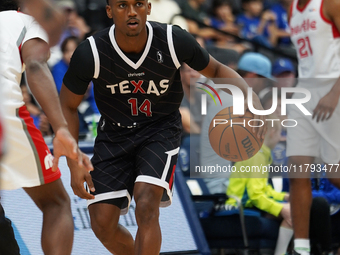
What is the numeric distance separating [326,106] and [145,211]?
2.01 meters

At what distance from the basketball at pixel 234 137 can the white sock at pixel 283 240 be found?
95cm

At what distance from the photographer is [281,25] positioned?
11125mm

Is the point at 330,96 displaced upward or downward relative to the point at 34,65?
downward

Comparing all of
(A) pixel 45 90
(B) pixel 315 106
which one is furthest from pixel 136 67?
(B) pixel 315 106

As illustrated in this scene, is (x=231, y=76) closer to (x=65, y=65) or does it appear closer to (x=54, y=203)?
(x=54, y=203)

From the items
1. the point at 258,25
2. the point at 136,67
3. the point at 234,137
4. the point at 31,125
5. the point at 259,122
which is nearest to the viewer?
the point at 31,125

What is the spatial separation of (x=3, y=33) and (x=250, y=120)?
1965 millimetres

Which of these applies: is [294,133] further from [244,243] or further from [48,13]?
[48,13]

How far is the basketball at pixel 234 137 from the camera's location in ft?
14.4

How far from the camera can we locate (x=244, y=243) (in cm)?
505

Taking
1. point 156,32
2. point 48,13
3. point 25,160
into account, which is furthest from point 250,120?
point 48,13

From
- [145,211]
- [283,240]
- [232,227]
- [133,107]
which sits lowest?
[283,240]

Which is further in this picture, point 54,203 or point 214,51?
point 214,51

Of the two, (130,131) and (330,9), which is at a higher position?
(330,9)
